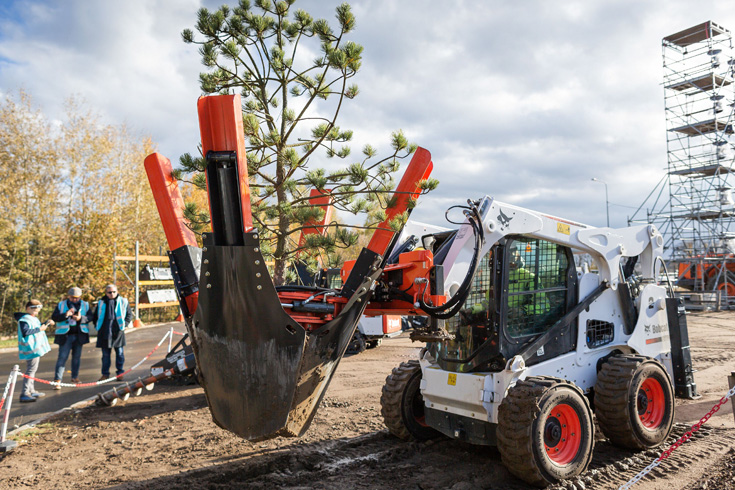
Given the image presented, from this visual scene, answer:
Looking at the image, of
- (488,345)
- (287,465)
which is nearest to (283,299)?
(488,345)

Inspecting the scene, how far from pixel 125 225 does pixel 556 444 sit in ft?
61.6

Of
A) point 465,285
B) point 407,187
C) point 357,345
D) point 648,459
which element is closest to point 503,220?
point 465,285

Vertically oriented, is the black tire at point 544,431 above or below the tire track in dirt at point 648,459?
above

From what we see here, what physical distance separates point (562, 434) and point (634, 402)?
0.90m

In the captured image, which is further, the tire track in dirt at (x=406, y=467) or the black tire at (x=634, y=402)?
the black tire at (x=634, y=402)

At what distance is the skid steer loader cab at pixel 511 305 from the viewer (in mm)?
4344

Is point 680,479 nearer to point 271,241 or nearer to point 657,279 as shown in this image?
point 657,279

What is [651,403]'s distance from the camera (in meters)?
4.97

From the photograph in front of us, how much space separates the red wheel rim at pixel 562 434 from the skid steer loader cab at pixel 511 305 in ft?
1.66

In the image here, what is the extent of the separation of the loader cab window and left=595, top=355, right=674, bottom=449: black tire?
0.74 meters

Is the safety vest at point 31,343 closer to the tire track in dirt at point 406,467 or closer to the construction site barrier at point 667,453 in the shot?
the tire track in dirt at point 406,467

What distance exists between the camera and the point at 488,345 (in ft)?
14.2

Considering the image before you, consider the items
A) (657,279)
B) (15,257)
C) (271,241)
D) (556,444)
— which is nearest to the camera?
(556,444)

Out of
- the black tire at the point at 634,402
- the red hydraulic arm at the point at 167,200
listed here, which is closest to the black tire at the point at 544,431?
the black tire at the point at 634,402
